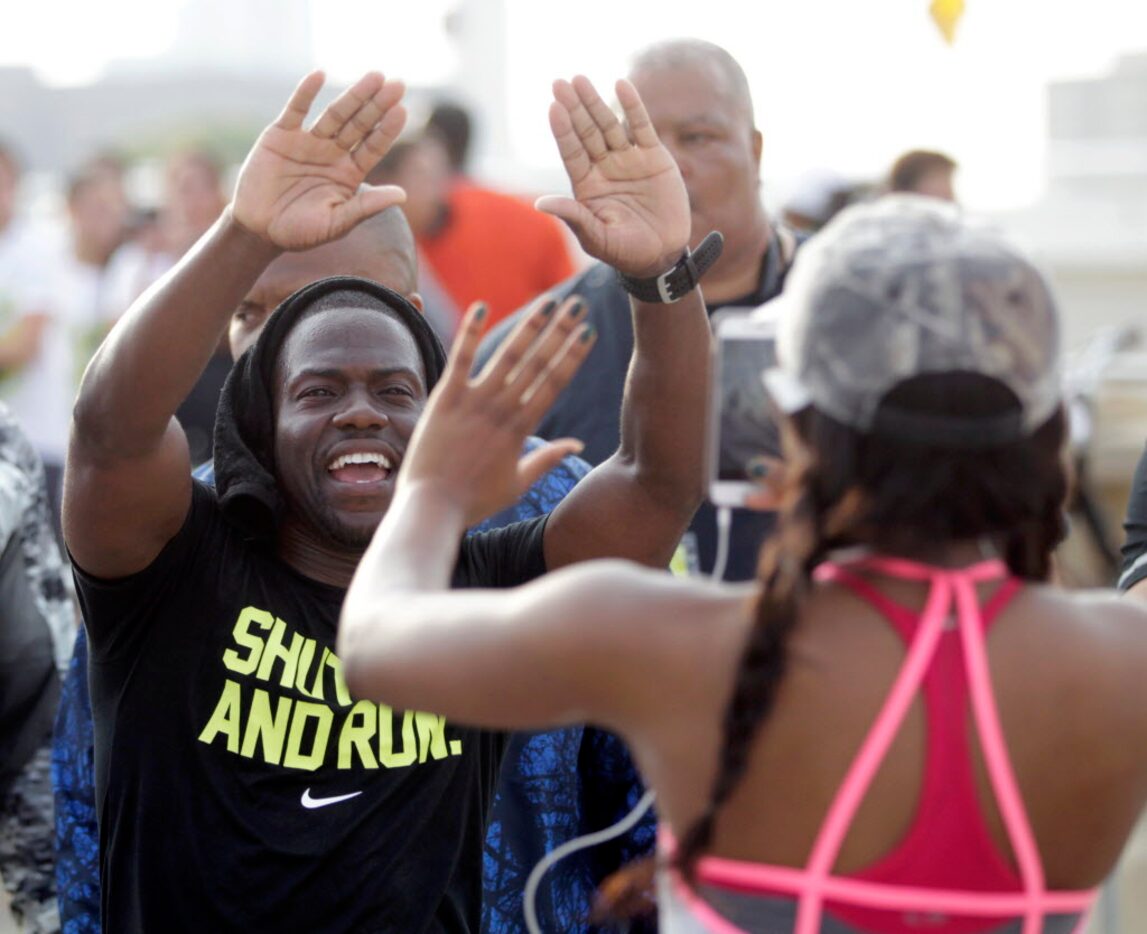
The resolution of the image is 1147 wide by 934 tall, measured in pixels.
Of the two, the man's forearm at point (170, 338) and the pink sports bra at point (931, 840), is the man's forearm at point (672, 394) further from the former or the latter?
the pink sports bra at point (931, 840)

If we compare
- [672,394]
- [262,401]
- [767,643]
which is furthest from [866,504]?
[262,401]

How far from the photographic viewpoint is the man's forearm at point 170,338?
8.68 ft

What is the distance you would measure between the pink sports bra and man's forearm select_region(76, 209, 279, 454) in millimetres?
1050

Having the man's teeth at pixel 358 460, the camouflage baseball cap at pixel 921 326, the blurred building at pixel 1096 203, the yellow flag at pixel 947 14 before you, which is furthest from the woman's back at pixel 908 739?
the blurred building at pixel 1096 203

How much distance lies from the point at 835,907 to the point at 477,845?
1.12m

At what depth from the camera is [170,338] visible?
2.64 meters

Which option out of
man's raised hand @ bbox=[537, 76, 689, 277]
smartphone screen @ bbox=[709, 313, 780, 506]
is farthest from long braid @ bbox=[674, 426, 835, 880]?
man's raised hand @ bbox=[537, 76, 689, 277]

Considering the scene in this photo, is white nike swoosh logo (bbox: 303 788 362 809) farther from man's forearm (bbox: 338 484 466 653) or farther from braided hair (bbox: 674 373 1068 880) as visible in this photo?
braided hair (bbox: 674 373 1068 880)

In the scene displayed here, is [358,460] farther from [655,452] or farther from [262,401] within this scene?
[655,452]

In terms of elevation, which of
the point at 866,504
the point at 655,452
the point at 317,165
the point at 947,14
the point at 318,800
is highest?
the point at 317,165

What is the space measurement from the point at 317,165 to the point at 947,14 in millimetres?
2895

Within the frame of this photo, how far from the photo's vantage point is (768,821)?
1998mm

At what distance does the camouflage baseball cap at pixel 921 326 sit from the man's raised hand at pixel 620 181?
848 millimetres

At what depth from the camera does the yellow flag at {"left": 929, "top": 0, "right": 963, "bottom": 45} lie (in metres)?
5.20
